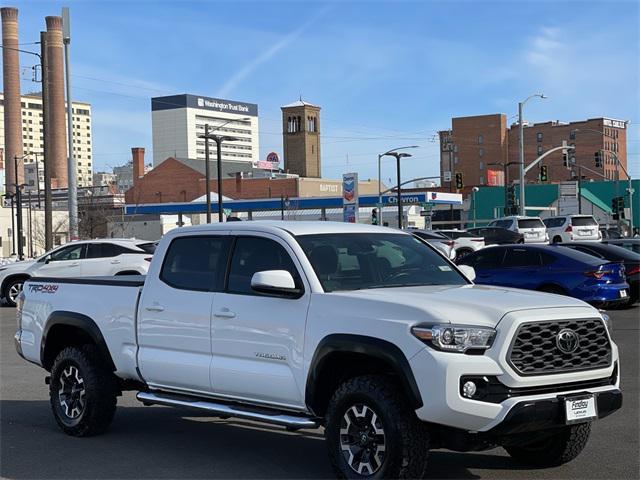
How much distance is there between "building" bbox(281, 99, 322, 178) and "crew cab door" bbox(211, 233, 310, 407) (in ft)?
406

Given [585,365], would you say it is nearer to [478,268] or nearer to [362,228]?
[362,228]

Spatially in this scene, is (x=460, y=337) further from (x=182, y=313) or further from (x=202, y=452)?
(x=202, y=452)

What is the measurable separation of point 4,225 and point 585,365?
77241 millimetres

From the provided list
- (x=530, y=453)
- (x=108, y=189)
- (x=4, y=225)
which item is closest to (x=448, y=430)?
(x=530, y=453)

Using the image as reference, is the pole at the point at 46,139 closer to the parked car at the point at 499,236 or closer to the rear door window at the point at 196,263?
the parked car at the point at 499,236

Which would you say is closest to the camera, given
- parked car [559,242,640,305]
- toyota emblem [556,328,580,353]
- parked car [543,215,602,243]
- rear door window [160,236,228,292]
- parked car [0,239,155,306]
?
toyota emblem [556,328,580,353]

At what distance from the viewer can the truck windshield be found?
6.65 meters

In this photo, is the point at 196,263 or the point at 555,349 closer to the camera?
the point at 555,349

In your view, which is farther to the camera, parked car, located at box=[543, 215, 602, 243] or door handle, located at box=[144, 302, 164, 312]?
parked car, located at box=[543, 215, 602, 243]

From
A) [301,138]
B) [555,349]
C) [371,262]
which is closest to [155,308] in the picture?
[371,262]

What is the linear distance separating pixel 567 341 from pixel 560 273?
12.7 meters

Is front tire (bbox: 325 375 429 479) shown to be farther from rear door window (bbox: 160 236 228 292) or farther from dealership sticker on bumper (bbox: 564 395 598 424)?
rear door window (bbox: 160 236 228 292)

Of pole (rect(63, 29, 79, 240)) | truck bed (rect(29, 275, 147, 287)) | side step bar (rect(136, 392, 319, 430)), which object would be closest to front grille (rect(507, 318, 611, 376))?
side step bar (rect(136, 392, 319, 430))

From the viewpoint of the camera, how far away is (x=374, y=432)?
5.87 m
